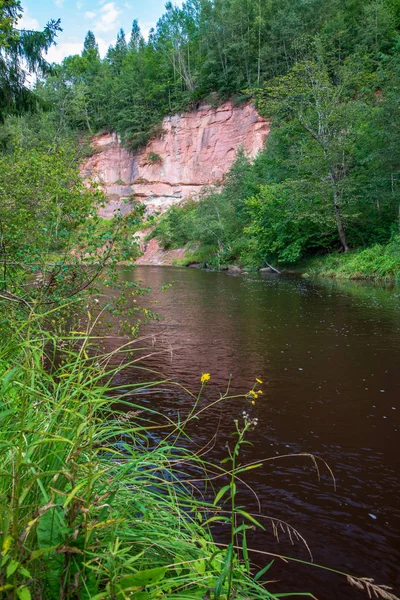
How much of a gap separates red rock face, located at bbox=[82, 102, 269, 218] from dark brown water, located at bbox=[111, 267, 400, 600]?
115ft

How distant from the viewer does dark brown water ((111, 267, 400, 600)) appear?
2807 millimetres

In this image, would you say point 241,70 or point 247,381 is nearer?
point 247,381

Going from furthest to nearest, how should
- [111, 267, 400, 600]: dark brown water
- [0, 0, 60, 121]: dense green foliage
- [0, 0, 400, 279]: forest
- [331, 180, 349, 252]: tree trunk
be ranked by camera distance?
[331, 180, 349, 252]: tree trunk → [0, 0, 400, 279]: forest → [0, 0, 60, 121]: dense green foliage → [111, 267, 400, 600]: dark brown water

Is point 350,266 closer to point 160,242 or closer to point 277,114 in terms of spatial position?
point 277,114

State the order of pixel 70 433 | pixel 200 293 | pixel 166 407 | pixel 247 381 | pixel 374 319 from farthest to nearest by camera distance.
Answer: pixel 200 293 < pixel 374 319 < pixel 247 381 < pixel 166 407 < pixel 70 433

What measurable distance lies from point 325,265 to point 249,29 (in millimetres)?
35690

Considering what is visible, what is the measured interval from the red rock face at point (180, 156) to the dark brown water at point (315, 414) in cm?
3496

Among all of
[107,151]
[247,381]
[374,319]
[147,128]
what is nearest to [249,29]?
[147,128]

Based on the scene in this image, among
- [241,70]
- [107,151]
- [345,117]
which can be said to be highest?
[241,70]

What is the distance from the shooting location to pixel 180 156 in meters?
49.2

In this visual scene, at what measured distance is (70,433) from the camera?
5.04ft

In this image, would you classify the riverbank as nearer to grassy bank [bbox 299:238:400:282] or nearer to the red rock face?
grassy bank [bbox 299:238:400:282]

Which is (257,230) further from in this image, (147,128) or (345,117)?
(147,128)

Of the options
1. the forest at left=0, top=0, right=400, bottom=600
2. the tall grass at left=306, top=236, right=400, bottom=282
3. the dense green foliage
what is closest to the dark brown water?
the forest at left=0, top=0, right=400, bottom=600
